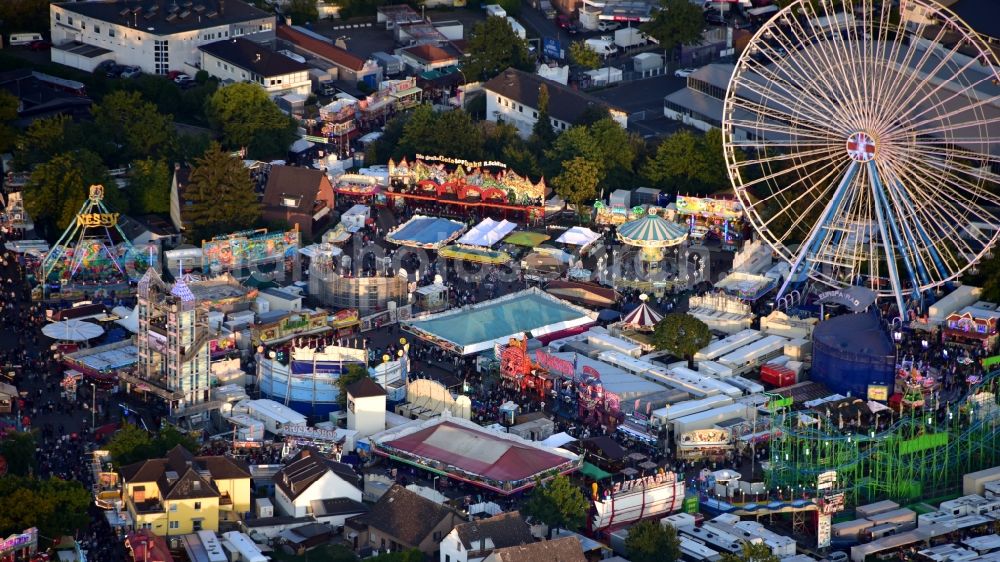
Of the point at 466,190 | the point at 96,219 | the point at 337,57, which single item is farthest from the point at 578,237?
the point at 337,57

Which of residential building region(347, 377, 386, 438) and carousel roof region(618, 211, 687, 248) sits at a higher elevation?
carousel roof region(618, 211, 687, 248)

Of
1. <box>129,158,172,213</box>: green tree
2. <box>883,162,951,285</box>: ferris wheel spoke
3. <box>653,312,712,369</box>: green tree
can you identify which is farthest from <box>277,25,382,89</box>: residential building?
<box>653,312,712,369</box>: green tree

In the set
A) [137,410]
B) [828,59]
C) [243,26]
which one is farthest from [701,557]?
[243,26]

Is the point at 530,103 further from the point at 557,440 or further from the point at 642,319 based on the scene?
the point at 557,440

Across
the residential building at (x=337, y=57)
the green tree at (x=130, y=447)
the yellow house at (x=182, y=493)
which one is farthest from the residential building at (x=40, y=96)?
the yellow house at (x=182, y=493)

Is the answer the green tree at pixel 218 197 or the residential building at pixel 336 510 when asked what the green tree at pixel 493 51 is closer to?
the green tree at pixel 218 197

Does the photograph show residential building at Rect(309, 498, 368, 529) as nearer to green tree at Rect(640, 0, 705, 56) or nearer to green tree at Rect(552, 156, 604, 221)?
green tree at Rect(552, 156, 604, 221)

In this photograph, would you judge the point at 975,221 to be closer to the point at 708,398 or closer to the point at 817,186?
the point at 817,186

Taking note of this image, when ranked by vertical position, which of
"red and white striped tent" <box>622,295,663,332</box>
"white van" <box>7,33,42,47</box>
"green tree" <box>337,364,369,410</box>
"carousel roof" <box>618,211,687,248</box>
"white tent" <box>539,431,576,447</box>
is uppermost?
"white van" <box>7,33,42,47</box>
